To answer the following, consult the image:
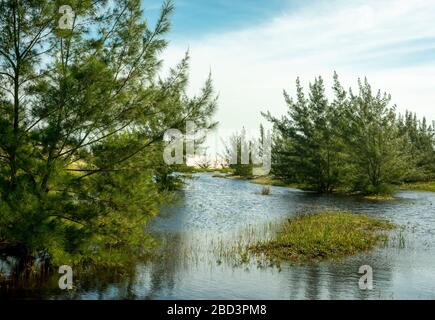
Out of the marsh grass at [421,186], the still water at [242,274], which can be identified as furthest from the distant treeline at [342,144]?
the still water at [242,274]

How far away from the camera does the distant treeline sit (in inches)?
2004

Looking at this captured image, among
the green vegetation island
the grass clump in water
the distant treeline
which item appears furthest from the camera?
the distant treeline

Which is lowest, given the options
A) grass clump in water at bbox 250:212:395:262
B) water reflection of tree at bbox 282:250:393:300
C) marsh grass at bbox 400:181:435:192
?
water reflection of tree at bbox 282:250:393:300

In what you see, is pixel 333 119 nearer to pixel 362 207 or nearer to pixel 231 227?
pixel 362 207

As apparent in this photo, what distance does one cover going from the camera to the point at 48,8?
12.5 m

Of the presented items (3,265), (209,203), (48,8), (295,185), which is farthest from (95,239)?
(295,185)

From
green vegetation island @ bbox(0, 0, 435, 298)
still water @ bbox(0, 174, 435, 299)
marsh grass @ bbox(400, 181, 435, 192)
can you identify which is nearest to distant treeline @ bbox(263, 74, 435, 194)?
marsh grass @ bbox(400, 181, 435, 192)

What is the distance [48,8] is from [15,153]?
3.94m

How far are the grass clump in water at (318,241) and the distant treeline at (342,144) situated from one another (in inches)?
1070

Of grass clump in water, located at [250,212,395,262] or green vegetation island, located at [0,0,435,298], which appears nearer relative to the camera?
green vegetation island, located at [0,0,435,298]

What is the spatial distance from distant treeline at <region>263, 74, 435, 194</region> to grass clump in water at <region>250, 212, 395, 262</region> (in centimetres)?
2719

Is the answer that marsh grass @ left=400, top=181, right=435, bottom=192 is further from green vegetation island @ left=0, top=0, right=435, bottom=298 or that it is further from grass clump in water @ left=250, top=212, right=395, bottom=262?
green vegetation island @ left=0, top=0, right=435, bottom=298

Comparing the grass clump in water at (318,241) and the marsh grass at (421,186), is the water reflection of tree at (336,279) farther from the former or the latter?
the marsh grass at (421,186)

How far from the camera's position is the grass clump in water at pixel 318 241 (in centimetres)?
1781
